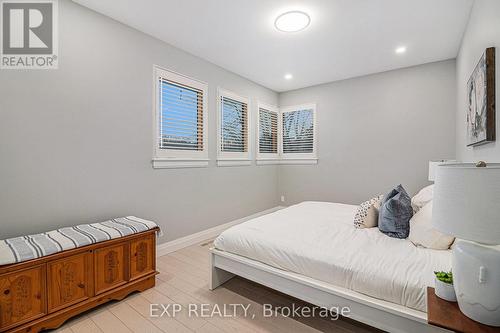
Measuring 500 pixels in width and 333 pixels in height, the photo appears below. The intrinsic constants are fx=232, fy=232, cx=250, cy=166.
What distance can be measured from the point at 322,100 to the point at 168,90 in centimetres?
298

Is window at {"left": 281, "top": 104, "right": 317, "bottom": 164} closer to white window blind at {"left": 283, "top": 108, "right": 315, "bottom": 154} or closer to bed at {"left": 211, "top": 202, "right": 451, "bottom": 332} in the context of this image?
white window blind at {"left": 283, "top": 108, "right": 315, "bottom": 154}

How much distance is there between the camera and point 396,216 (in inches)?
78.3

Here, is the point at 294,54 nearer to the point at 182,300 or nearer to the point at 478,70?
the point at 478,70

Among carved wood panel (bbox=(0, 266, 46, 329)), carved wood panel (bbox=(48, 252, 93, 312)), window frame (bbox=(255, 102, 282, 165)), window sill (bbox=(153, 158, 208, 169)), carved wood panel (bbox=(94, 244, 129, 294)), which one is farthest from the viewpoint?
window frame (bbox=(255, 102, 282, 165))

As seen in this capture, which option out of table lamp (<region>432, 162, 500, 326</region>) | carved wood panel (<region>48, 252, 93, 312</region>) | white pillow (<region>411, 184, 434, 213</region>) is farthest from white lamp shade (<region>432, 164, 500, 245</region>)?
carved wood panel (<region>48, 252, 93, 312</region>)

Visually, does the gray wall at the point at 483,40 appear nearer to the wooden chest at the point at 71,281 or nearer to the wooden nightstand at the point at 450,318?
the wooden nightstand at the point at 450,318

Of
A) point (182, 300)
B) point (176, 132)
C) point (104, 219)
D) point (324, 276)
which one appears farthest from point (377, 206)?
point (104, 219)

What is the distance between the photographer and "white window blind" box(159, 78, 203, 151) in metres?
2.99

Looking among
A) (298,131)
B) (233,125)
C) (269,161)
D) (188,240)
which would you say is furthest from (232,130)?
(188,240)

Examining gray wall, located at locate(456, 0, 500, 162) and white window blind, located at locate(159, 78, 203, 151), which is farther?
white window blind, located at locate(159, 78, 203, 151)

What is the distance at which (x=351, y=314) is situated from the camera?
1493 mm

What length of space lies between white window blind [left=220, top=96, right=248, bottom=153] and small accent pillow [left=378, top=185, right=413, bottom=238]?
252 cm

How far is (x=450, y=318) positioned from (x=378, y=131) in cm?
362

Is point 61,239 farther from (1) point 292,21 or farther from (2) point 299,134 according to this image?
(2) point 299,134
